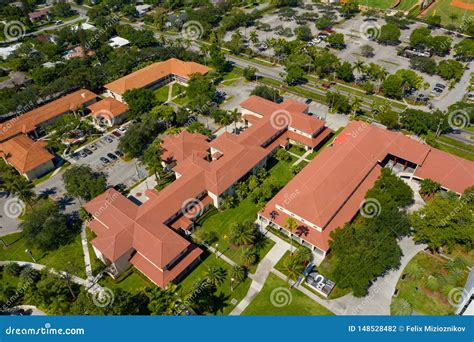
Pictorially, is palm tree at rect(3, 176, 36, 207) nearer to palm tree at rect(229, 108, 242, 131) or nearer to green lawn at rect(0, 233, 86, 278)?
green lawn at rect(0, 233, 86, 278)

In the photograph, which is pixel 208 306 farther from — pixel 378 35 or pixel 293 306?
pixel 378 35

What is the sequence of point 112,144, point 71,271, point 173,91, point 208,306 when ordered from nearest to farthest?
point 208,306, point 71,271, point 112,144, point 173,91

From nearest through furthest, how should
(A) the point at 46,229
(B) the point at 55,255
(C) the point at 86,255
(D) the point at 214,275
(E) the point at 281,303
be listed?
(E) the point at 281,303, (D) the point at 214,275, (A) the point at 46,229, (C) the point at 86,255, (B) the point at 55,255

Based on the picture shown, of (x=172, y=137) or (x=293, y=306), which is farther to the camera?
(x=172, y=137)

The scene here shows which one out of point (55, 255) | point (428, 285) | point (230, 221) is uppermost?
point (428, 285)

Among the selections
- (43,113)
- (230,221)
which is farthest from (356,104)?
(43,113)

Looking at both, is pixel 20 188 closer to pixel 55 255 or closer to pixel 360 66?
pixel 55 255

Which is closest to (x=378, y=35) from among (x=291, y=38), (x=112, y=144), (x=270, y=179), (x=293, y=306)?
(x=291, y=38)

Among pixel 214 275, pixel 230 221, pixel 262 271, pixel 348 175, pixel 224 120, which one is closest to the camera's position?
pixel 214 275
